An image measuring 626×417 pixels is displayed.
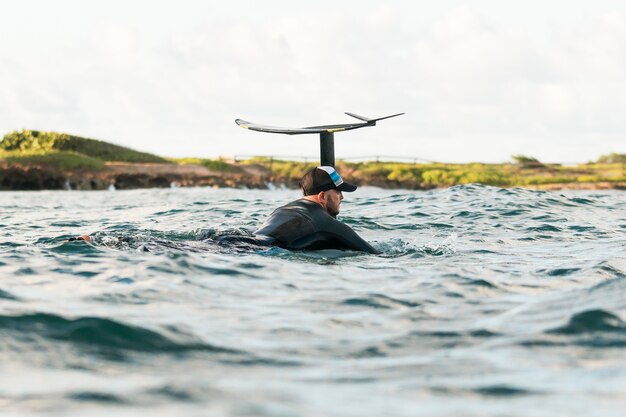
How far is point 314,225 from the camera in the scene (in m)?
11.8

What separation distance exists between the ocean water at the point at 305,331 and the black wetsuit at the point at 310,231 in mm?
189

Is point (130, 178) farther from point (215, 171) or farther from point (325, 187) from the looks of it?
point (325, 187)

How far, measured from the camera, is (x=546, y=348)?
6.36 metres

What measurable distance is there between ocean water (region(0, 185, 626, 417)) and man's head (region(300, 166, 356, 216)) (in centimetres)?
83

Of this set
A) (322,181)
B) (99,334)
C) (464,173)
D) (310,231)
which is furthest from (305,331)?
(464,173)

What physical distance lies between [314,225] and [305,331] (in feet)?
16.1

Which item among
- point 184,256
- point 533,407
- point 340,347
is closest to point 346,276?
point 184,256

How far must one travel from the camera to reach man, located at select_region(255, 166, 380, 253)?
1177 centimetres

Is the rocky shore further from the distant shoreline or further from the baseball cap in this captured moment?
the baseball cap

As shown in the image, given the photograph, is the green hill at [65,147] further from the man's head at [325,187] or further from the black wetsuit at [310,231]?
the black wetsuit at [310,231]

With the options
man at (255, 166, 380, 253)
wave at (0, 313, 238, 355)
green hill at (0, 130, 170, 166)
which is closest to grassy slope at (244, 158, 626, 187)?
green hill at (0, 130, 170, 166)

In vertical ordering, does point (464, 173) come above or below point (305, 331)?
above

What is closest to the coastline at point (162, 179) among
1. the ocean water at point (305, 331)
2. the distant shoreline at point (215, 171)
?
the distant shoreline at point (215, 171)

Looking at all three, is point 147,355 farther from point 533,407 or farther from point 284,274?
point 284,274
